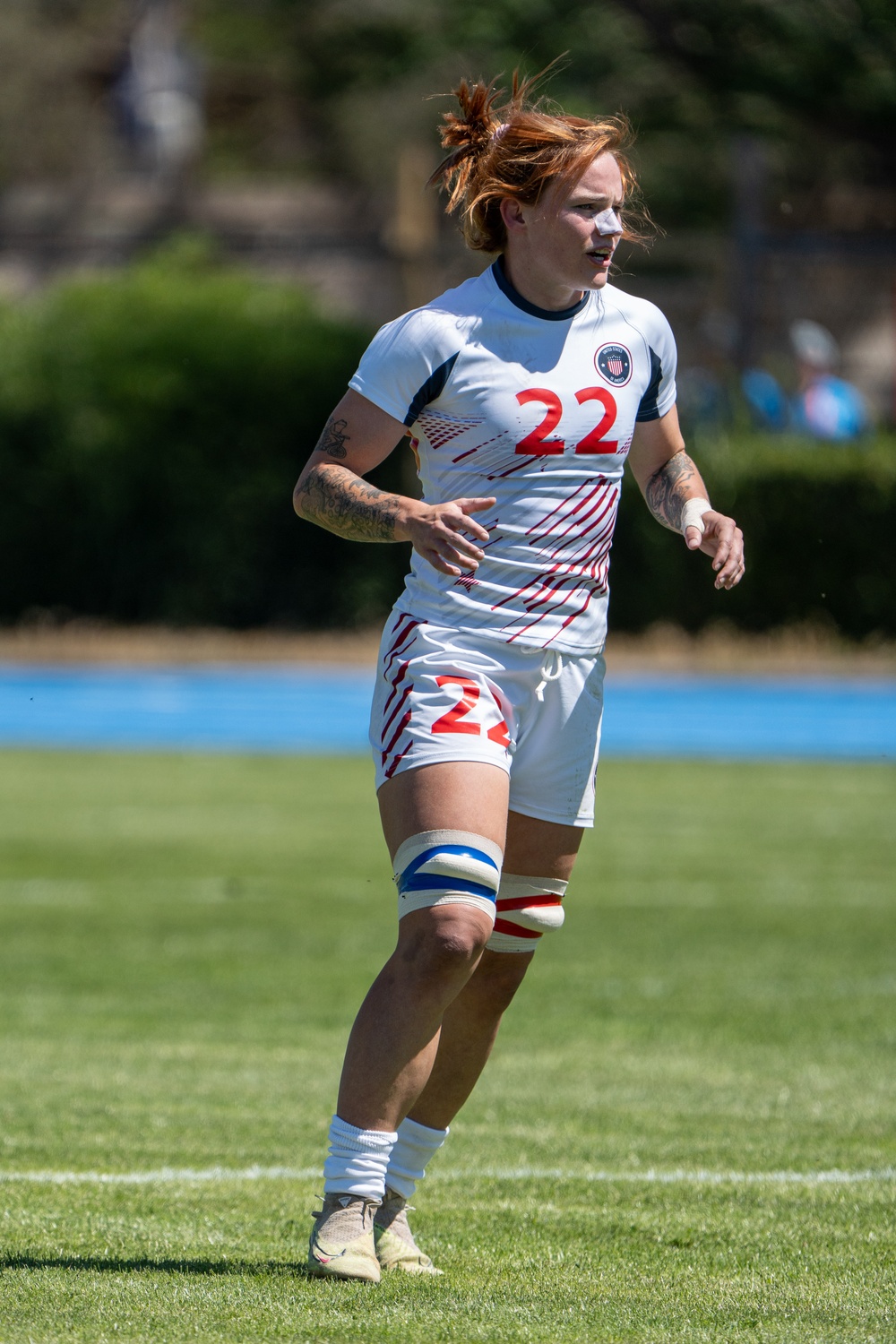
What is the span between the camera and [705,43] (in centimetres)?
2995

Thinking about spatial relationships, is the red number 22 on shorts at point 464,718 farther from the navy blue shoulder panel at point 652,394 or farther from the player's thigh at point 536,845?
the navy blue shoulder panel at point 652,394

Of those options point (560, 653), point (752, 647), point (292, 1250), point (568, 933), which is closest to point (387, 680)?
point (560, 653)

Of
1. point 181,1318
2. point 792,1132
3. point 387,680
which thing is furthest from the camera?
point 792,1132

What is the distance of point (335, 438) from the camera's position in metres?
4.57

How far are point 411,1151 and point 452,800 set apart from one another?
2.82 feet

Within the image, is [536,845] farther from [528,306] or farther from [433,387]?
[528,306]

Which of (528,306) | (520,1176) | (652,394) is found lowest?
(520,1176)

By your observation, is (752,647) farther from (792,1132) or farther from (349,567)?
(792,1132)

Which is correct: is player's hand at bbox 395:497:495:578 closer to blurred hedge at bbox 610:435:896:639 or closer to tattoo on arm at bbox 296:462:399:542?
tattoo on arm at bbox 296:462:399:542

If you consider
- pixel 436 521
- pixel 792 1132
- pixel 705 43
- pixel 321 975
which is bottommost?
pixel 321 975

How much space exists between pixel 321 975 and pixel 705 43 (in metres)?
23.2

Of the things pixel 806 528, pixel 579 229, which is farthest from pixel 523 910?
pixel 806 528

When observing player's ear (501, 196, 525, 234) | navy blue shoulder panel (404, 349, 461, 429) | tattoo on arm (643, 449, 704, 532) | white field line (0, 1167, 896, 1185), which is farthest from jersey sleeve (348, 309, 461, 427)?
white field line (0, 1167, 896, 1185)

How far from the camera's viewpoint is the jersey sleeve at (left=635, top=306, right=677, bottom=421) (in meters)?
4.81
